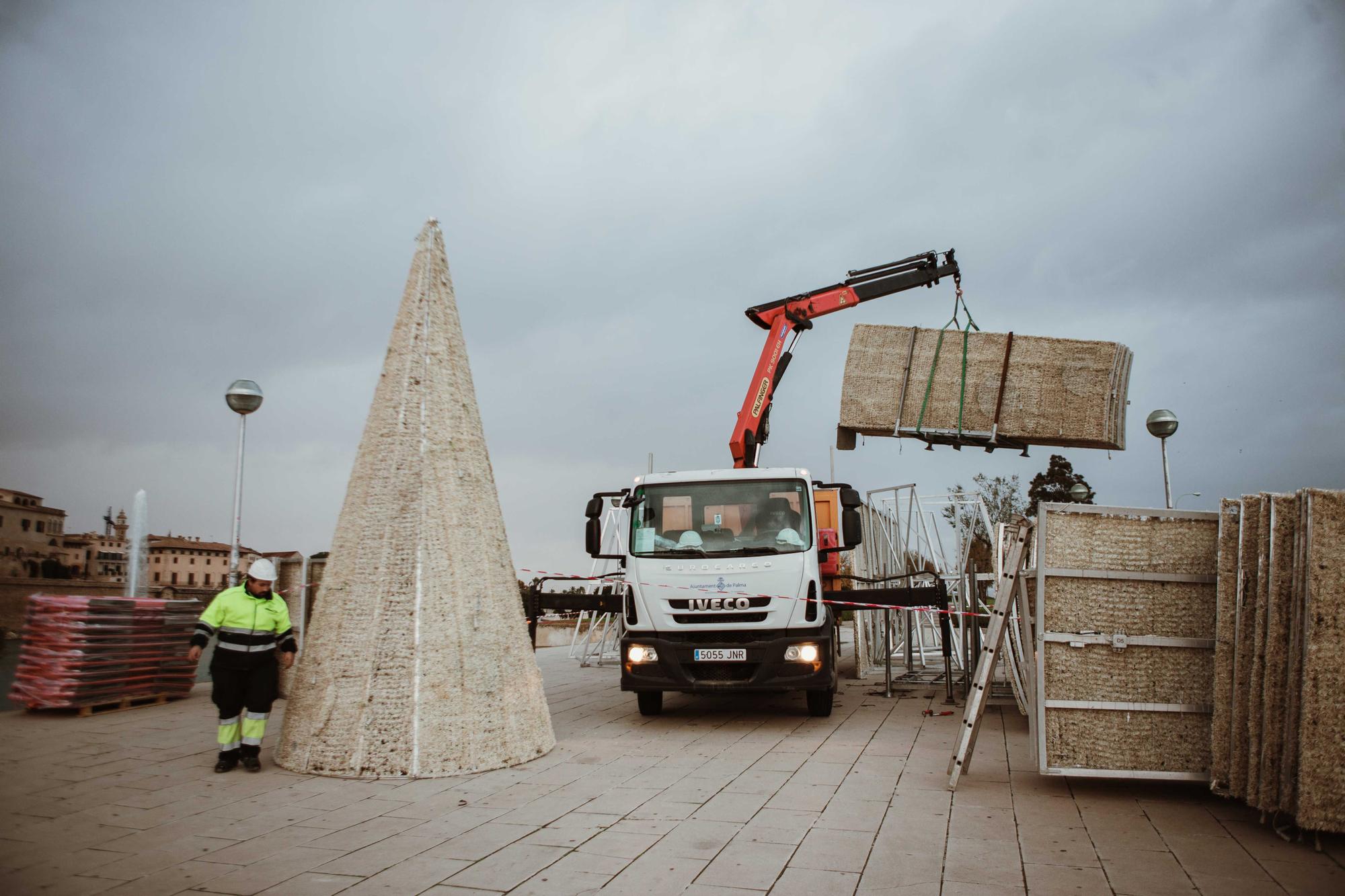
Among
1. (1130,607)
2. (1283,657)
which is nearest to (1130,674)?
(1130,607)

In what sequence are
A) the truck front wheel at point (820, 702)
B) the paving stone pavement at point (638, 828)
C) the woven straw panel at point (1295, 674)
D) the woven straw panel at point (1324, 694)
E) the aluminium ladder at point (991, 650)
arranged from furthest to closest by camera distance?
the truck front wheel at point (820, 702)
the aluminium ladder at point (991, 650)
the woven straw panel at point (1295, 674)
the woven straw panel at point (1324, 694)
the paving stone pavement at point (638, 828)

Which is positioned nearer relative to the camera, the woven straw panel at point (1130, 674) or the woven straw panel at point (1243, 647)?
the woven straw panel at point (1243, 647)

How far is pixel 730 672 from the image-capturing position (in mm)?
8953

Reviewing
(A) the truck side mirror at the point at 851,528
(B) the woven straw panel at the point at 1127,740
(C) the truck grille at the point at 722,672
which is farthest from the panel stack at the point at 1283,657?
(C) the truck grille at the point at 722,672

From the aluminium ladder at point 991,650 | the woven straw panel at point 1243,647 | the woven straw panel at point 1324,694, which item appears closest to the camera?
the woven straw panel at point 1324,694

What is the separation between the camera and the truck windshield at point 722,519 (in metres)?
9.21

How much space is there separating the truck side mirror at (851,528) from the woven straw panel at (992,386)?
2.06m

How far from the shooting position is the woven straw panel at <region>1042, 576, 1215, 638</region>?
19.1 ft

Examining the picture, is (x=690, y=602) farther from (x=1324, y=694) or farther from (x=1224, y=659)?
(x=1324, y=694)

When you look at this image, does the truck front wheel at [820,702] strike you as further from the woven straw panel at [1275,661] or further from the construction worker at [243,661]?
the construction worker at [243,661]

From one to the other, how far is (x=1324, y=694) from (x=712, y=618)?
5199 mm

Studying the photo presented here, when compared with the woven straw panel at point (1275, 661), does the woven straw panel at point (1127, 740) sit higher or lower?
lower

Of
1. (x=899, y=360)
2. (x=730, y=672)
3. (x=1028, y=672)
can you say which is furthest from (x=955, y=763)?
(x=899, y=360)

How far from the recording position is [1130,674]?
582 cm
